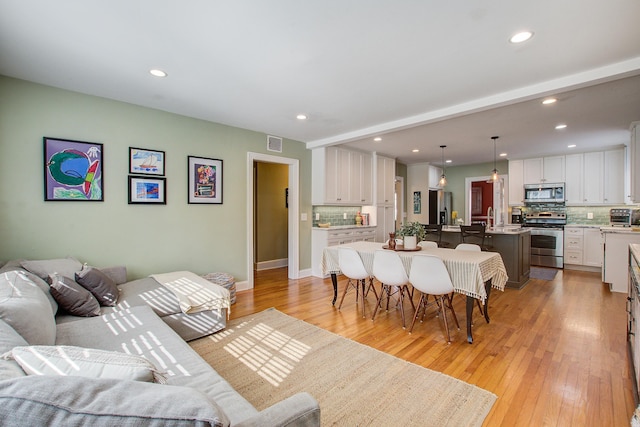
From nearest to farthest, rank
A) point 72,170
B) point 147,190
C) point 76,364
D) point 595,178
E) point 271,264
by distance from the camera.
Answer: point 76,364
point 72,170
point 147,190
point 595,178
point 271,264

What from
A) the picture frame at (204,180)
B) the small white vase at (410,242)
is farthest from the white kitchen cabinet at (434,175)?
the picture frame at (204,180)

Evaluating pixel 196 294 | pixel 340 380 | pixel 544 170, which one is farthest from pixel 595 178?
pixel 196 294

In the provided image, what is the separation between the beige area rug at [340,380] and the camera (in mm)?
1888

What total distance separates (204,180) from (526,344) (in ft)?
14.1

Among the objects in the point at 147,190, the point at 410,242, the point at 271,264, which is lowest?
the point at 271,264

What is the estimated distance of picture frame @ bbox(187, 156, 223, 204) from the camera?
410cm

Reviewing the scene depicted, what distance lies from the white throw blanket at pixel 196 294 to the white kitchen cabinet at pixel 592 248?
23.8ft

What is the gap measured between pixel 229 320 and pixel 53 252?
1.99m

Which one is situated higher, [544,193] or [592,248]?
[544,193]

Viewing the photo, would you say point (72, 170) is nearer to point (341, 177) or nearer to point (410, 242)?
point (410, 242)

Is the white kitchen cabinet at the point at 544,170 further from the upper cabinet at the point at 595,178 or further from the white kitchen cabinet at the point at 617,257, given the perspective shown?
the white kitchen cabinet at the point at 617,257

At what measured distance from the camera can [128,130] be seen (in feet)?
11.7

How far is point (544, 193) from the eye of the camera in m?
6.69

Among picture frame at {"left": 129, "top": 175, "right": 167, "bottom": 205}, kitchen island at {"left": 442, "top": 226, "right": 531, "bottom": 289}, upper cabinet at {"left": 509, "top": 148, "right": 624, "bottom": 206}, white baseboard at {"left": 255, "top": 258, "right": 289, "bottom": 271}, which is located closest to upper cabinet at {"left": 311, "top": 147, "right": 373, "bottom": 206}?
white baseboard at {"left": 255, "top": 258, "right": 289, "bottom": 271}
